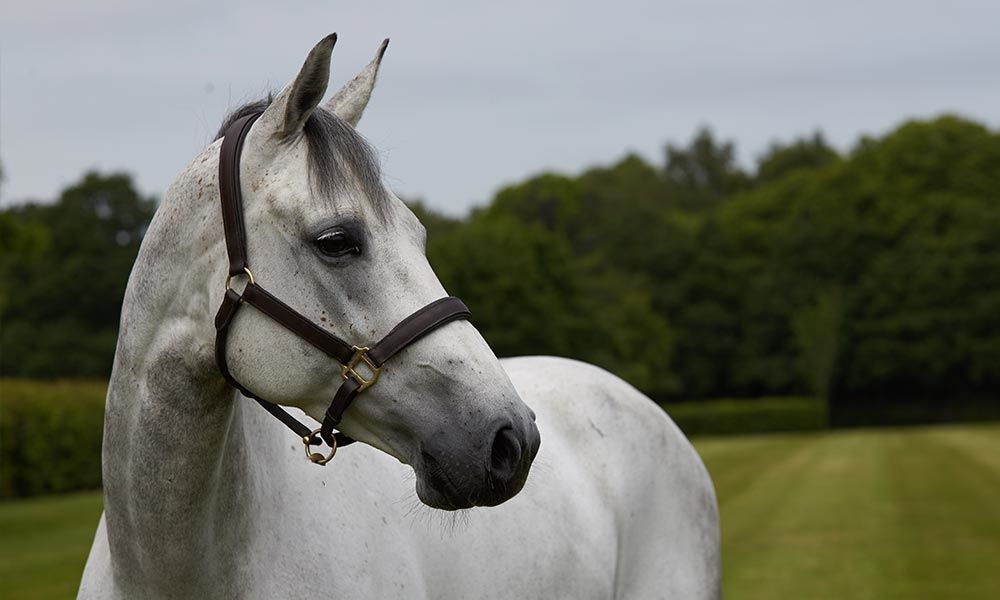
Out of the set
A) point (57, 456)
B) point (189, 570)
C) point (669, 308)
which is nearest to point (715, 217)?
point (669, 308)

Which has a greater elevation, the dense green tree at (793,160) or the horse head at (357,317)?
the horse head at (357,317)

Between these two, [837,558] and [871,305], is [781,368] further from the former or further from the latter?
[837,558]

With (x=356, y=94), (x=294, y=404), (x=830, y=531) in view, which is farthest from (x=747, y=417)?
(x=294, y=404)

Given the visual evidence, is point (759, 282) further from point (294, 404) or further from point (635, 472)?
point (294, 404)

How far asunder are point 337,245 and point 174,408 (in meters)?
0.65

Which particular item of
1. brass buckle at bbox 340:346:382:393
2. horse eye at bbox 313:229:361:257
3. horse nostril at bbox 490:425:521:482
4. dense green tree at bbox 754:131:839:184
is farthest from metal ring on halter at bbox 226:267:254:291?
dense green tree at bbox 754:131:839:184

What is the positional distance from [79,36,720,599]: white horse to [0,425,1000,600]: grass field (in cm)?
890

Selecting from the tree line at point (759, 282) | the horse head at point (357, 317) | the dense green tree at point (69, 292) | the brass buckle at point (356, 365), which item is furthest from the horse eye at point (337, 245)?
the tree line at point (759, 282)

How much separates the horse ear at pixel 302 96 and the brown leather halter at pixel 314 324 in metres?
0.15

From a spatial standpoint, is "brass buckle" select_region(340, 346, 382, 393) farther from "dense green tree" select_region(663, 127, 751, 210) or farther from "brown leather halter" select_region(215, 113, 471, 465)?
"dense green tree" select_region(663, 127, 751, 210)

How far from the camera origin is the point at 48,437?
2231 centimetres

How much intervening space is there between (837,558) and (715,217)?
59.0 meters

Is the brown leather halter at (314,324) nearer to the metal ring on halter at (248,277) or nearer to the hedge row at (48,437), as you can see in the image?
the metal ring on halter at (248,277)

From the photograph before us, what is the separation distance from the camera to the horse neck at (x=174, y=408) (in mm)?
2938
